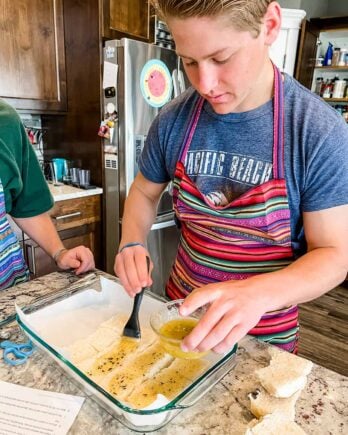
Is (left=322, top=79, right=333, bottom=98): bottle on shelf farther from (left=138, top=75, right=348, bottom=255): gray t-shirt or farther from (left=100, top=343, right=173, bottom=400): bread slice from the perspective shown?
(left=100, top=343, right=173, bottom=400): bread slice

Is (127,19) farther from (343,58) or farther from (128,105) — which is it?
(343,58)

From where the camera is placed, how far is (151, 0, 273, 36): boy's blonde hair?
553 millimetres

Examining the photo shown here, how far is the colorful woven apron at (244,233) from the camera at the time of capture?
74cm

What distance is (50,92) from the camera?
2.12 meters

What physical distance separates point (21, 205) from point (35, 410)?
2.15ft

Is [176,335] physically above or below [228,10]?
below

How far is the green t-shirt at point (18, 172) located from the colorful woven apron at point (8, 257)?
0.17 feet

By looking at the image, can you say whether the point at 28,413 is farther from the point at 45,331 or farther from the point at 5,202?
the point at 5,202

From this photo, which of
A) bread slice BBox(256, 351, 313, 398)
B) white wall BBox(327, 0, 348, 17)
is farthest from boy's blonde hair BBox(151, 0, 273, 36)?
white wall BBox(327, 0, 348, 17)

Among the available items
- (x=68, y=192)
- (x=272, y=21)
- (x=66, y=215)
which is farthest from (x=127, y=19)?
(x=272, y=21)

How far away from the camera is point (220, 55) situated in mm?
600

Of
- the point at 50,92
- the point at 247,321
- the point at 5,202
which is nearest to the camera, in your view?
the point at 247,321

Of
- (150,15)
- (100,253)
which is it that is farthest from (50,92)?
(100,253)

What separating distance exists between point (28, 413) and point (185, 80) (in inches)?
85.2
